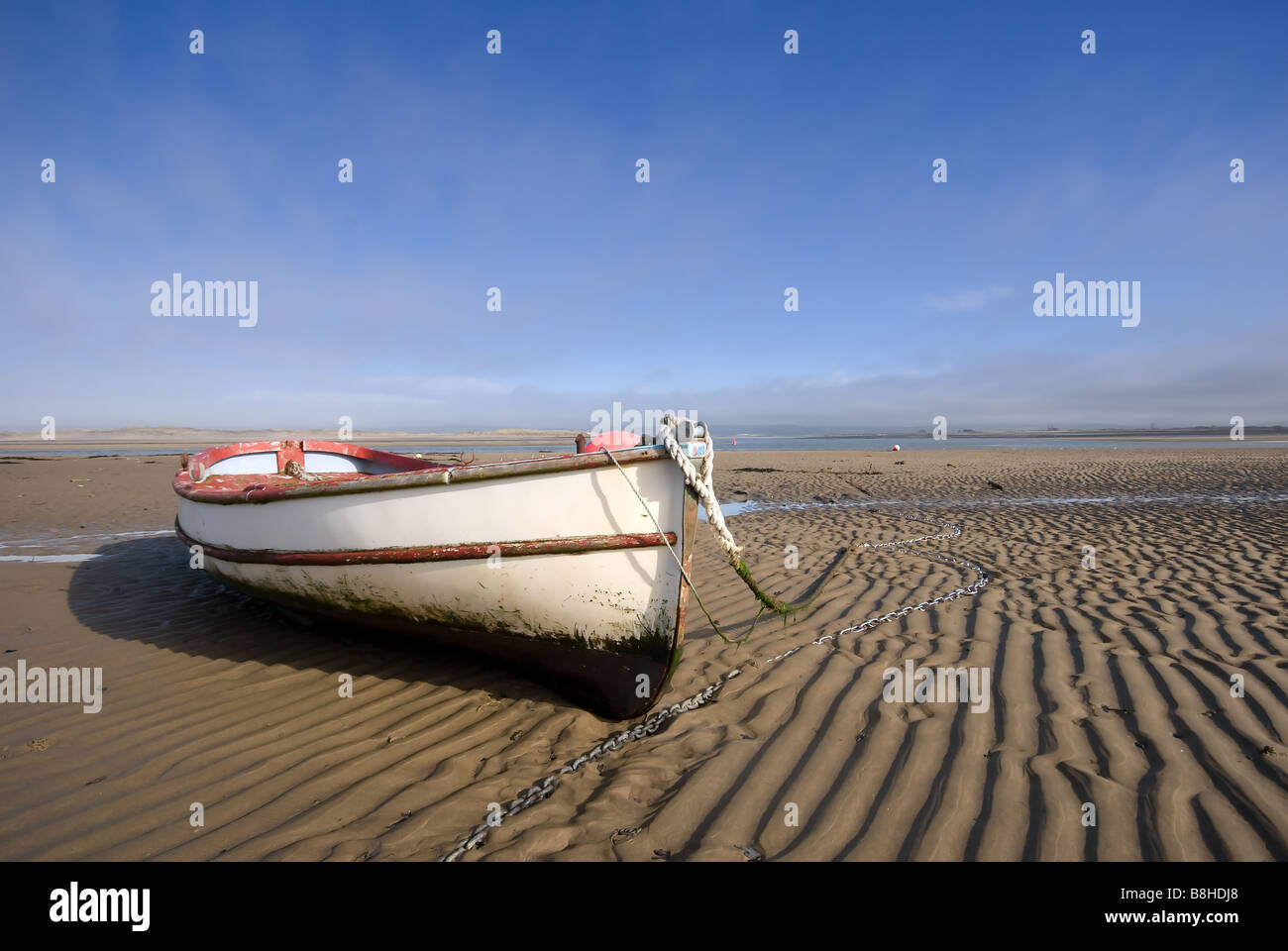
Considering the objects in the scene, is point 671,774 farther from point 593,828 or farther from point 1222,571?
point 1222,571

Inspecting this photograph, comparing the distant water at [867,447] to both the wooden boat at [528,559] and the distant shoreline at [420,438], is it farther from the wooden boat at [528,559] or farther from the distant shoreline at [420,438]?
the wooden boat at [528,559]

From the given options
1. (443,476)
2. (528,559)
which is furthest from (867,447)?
(443,476)

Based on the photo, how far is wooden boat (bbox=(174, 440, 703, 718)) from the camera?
11.5 ft

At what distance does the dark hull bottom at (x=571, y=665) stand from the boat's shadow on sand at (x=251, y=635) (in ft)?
0.56

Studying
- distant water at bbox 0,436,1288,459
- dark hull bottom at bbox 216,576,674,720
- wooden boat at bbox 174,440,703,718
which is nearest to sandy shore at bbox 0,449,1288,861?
dark hull bottom at bbox 216,576,674,720

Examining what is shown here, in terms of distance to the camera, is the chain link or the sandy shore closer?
the sandy shore

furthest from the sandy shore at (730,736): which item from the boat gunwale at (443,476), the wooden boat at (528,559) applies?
the boat gunwale at (443,476)

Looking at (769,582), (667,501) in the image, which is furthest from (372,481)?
(769,582)

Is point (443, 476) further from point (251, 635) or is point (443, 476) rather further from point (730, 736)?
point (251, 635)

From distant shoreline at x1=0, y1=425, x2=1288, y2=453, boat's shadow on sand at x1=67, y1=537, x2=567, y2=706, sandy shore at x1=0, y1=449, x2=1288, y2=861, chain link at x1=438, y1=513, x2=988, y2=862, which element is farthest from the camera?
distant shoreline at x1=0, y1=425, x2=1288, y2=453

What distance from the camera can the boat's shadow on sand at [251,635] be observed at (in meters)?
4.50

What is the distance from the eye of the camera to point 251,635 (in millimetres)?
5418

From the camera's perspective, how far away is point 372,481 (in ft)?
13.2

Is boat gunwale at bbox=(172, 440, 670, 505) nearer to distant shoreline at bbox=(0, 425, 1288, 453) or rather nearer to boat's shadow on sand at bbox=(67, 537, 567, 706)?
boat's shadow on sand at bbox=(67, 537, 567, 706)
